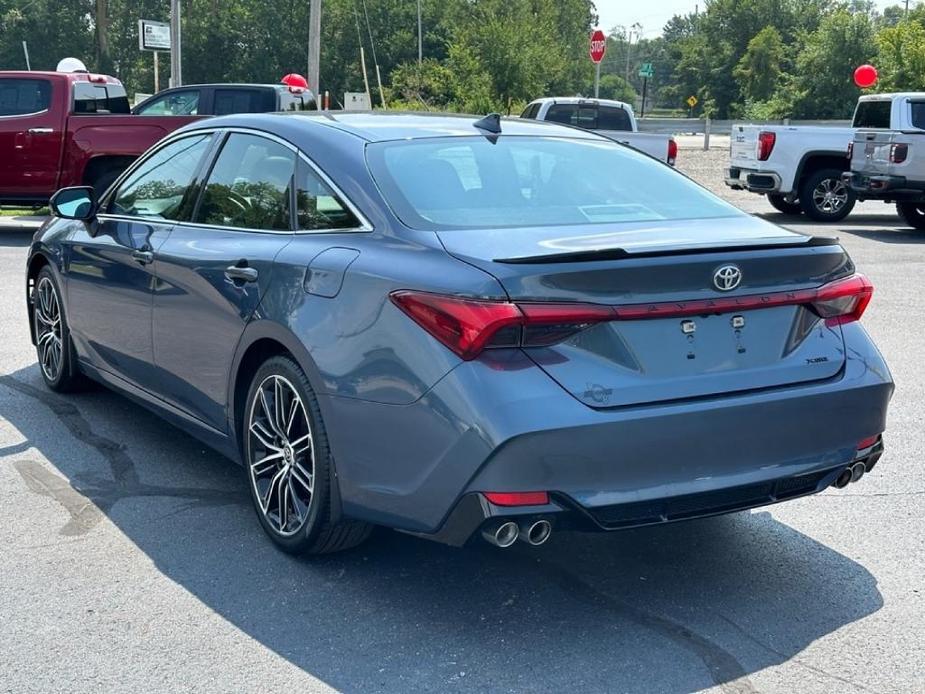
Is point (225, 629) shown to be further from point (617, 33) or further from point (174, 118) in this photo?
point (617, 33)

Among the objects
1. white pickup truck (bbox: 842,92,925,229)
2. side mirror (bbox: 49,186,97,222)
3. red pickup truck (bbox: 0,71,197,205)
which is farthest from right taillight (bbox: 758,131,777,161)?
side mirror (bbox: 49,186,97,222)

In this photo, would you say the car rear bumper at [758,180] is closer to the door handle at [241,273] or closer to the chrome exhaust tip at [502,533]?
the door handle at [241,273]

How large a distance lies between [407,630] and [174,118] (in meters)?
12.4

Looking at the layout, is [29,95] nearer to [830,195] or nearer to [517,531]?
[830,195]

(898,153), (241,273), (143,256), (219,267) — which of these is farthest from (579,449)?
(898,153)

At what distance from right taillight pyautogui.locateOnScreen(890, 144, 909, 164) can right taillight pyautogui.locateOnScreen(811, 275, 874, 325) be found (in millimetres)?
13084

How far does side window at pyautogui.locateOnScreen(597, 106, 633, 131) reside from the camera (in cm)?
1967

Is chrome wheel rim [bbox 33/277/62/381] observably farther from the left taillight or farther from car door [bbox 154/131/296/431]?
the left taillight

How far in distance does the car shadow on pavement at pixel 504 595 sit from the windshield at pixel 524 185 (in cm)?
126

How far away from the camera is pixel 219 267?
4723mm

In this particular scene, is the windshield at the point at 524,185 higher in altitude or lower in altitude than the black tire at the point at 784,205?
higher

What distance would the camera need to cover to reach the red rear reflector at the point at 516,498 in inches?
137

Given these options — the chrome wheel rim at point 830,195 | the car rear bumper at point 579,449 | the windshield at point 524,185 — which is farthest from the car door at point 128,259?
the chrome wheel rim at point 830,195

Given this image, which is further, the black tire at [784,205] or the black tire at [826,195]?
the black tire at [784,205]
